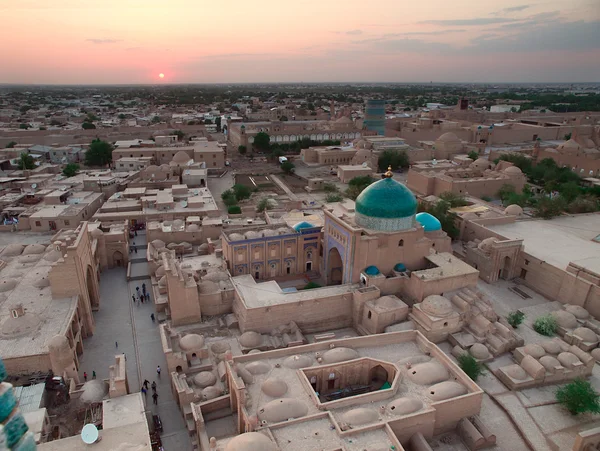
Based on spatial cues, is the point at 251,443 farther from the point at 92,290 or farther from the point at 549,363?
the point at 92,290

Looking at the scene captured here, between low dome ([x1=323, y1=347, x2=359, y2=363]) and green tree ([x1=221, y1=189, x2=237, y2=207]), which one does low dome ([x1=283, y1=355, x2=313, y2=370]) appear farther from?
green tree ([x1=221, y1=189, x2=237, y2=207])

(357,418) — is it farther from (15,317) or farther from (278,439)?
(15,317)

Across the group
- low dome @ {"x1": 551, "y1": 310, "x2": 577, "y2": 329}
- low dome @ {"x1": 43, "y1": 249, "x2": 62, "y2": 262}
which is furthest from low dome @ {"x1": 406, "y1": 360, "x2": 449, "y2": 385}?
low dome @ {"x1": 43, "y1": 249, "x2": 62, "y2": 262}

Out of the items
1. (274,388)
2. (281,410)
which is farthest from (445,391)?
(274,388)

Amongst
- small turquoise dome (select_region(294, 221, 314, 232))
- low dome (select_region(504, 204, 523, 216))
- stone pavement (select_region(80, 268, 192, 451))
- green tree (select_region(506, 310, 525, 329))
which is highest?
small turquoise dome (select_region(294, 221, 314, 232))

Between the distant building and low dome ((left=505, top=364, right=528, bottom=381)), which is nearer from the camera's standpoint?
low dome ((left=505, top=364, right=528, bottom=381))

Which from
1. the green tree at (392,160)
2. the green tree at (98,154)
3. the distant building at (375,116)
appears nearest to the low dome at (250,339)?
the green tree at (392,160)
